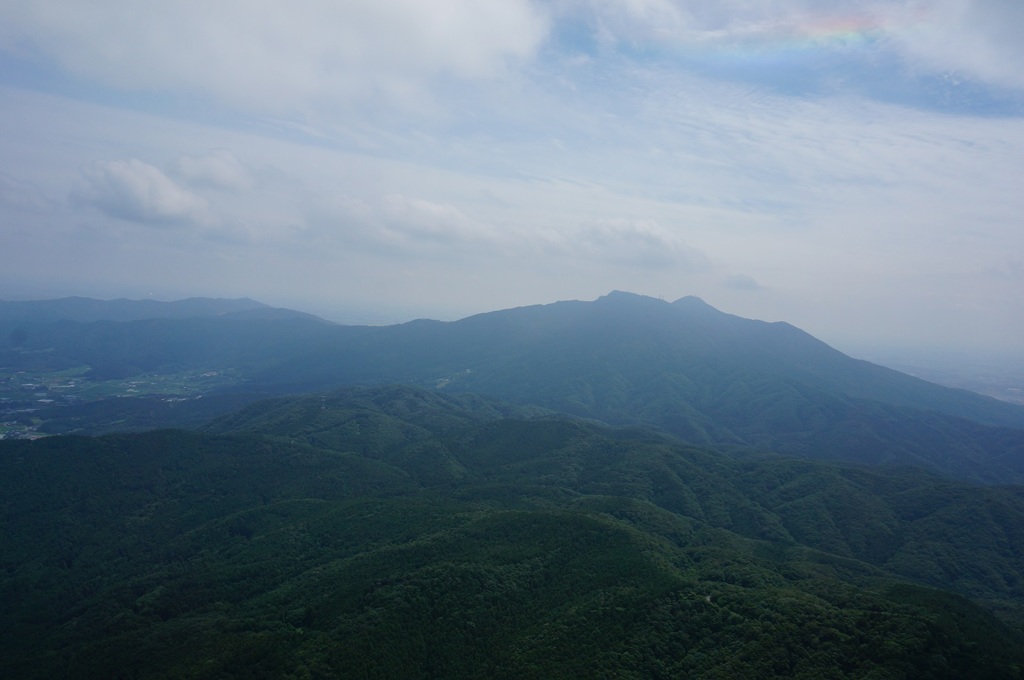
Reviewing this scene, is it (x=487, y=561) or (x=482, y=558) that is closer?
(x=487, y=561)

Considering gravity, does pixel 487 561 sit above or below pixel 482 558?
below

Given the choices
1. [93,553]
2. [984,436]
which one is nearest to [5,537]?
[93,553]

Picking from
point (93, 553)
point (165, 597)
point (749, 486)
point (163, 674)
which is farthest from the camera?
point (749, 486)

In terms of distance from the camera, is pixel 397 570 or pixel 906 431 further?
pixel 906 431

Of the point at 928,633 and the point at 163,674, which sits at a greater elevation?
the point at 928,633

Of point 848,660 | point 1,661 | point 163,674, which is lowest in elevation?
point 1,661

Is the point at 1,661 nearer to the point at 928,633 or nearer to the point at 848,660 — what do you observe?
the point at 848,660

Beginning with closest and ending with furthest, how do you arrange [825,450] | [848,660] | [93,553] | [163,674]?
[848,660] < [163,674] < [93,553] < [825,450]
